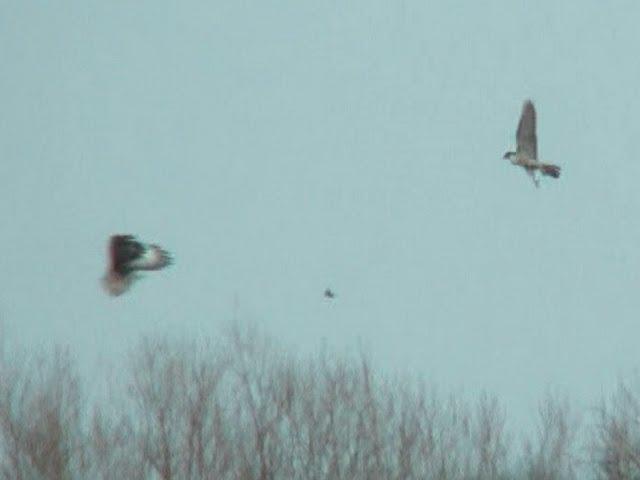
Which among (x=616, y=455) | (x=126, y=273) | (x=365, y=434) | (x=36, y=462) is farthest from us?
(x=616, y=455)

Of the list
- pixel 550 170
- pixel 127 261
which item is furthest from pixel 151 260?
pixel 550 170

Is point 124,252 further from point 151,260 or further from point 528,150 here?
point 528,150

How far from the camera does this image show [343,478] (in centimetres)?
2131

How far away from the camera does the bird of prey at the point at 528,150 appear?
13.3 m

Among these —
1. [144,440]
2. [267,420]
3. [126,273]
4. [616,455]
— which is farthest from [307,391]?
[126,273]

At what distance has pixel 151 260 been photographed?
11.7 meters

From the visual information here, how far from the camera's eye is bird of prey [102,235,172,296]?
37.0 feet

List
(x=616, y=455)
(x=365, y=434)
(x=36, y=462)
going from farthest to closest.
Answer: (x=616, y=455)
(x=365, y=434)
(x=36, y=462)

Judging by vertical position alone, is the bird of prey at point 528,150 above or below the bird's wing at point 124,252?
above

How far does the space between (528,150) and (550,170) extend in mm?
630

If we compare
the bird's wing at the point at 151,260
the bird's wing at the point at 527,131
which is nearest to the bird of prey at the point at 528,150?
the bird's wing at the point at 527,131

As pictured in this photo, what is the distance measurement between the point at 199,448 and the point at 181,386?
123 centimetres

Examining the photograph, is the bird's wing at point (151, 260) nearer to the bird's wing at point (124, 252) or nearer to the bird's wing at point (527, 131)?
the bird's wing at point (124, 252)

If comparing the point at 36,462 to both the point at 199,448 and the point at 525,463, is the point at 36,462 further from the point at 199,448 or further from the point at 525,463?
the point at 525,463
